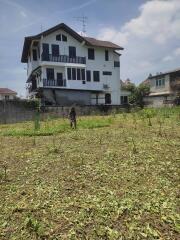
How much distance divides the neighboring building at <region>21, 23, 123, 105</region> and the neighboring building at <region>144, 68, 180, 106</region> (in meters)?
6.77

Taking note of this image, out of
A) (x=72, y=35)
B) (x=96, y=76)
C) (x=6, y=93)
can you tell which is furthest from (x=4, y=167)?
(x=6, y=93)

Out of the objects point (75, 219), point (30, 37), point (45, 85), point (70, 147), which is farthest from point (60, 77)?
point (75, 219)

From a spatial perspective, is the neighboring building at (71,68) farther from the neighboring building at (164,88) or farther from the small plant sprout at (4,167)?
the small plant sprout at (4,167)

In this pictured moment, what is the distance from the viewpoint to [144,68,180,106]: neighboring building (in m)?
45.1

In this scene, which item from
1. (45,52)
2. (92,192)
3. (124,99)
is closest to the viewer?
(92,192)

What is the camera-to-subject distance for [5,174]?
747 cm

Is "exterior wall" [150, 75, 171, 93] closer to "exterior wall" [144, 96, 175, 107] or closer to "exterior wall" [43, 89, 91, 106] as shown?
"exterior wall" [144, 96, 175, 107]

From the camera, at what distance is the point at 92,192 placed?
21.3 ft

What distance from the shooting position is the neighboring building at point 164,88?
45125 mm

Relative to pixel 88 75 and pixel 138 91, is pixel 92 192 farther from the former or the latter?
pixel 138 91

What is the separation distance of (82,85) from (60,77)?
9.60ft

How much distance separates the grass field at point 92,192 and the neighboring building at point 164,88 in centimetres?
3528

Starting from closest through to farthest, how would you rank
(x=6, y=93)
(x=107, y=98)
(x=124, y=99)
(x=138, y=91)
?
(x=107, y=98) → (x=138, y=91) → (x=124, y=99) → (x=6, y=93)

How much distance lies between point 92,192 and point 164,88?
1693 inches
